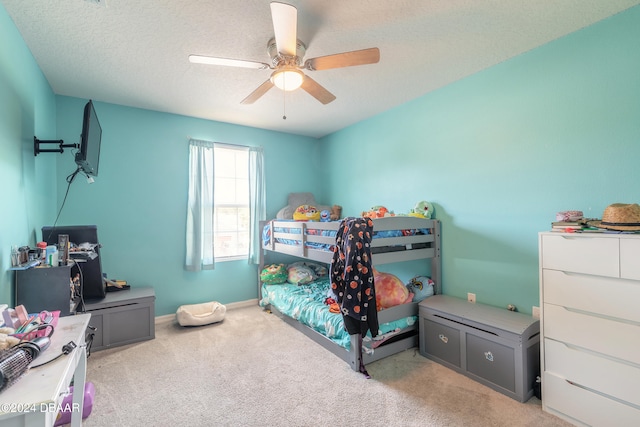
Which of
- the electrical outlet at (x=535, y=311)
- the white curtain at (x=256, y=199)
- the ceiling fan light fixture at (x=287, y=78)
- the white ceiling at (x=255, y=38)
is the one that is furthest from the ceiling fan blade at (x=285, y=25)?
the electrical outlet at (x=535, y=311)

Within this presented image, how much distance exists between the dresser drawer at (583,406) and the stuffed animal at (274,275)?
2781mm

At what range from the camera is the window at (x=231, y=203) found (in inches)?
149

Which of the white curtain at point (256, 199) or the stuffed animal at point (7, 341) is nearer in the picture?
the stuffed animal at point (7, 341)

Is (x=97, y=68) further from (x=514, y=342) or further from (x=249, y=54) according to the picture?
(x=514, y=342)

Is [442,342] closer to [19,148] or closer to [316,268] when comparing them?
[316,268]

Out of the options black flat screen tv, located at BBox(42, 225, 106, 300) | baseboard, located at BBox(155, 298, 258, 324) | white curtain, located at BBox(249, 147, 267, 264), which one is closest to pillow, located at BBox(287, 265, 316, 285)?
white curtain, located at BBox(249, 147, 267, 264)

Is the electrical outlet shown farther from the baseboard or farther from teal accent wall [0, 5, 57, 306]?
teal accent wall [0, 5, 57, 306]

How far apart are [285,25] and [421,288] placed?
246 centimetres

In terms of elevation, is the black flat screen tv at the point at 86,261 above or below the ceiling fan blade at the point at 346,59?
below

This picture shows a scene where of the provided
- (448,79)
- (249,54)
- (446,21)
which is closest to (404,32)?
(446,21)

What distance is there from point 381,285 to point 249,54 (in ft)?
7.28

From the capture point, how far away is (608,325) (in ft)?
5.06

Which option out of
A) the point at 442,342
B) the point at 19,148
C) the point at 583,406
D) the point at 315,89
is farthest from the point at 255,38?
the point at 583,406

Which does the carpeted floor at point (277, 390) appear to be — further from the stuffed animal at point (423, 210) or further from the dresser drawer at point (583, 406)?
the stuffed animal at point (423, 210)
